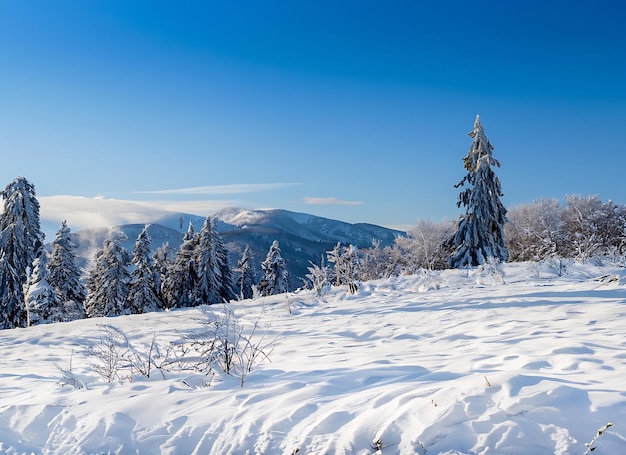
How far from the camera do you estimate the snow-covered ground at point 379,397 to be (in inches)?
98.8

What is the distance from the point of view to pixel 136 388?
3895 mm

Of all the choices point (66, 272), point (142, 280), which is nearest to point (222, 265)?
point (142, 280)

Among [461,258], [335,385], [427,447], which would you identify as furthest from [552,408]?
[461,258]

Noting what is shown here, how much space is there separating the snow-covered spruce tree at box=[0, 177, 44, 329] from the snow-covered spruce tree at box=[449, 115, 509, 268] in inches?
950

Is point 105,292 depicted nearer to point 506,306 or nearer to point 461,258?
point 461,258

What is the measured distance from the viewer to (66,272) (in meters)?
32.1

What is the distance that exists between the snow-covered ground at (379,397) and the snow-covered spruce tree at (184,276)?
102 feet

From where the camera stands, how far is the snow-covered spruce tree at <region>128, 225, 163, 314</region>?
A: 1310 inches

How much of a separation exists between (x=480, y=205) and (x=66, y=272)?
1159 inches

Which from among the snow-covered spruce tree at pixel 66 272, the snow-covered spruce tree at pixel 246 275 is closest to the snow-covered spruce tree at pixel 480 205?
the snow-covered spruce tree at pixel 66 272

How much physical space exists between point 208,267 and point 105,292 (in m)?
7.94

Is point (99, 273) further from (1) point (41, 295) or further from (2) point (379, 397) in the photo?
(2) point (379, 397)

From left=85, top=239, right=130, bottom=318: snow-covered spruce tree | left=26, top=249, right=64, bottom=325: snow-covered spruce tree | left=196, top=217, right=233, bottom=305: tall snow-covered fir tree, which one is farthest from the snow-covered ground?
left=196, top=217, right=233, bottom=305: tall snow-covered fir tree

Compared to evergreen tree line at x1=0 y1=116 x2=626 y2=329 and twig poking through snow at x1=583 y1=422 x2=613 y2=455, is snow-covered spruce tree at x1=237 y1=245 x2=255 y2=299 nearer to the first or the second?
evergreen tree line at x1=0 y1=116 x2=626 y2=329
